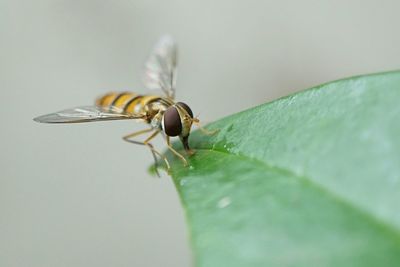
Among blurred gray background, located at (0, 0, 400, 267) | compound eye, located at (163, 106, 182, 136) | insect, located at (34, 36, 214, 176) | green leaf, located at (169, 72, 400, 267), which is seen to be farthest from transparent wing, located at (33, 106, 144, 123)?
blurred gray background, located at (0, 0, 400, 267)

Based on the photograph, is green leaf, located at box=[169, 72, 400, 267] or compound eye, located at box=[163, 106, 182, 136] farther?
compound eye, located at box=[163, 106, 182, 136]

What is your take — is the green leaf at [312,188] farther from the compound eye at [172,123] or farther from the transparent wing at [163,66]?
the transparent wing at [163,66]

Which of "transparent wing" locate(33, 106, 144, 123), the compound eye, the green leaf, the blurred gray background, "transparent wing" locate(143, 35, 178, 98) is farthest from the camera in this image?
the blurred gray background

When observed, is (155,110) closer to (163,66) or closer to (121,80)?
(163,66)

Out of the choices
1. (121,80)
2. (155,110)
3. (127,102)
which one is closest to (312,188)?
(155,110)

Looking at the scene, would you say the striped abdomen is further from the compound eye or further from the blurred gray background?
the blurred gray background

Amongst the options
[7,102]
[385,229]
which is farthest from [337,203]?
[7,102]

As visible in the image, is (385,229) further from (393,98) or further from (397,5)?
(397,5)

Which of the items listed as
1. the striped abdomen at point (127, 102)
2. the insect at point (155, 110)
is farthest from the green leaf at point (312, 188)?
the striped abdomen at point (127, 102)
